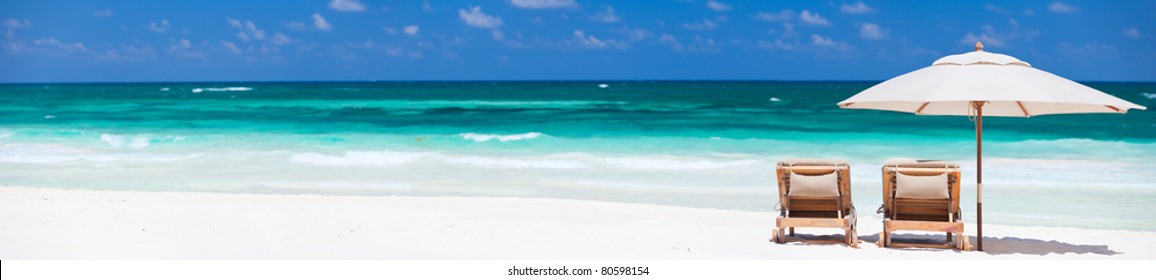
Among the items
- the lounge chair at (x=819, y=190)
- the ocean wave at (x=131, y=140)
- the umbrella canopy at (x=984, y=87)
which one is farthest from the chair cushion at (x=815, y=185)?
the ocean wave at (x=131, y=140)

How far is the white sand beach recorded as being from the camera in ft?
20.1

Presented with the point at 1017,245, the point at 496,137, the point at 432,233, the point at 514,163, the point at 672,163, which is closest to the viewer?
the point at 1017,245

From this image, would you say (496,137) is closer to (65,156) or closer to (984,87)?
(65,156)

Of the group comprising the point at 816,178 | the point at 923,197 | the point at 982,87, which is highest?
the point at 982,87

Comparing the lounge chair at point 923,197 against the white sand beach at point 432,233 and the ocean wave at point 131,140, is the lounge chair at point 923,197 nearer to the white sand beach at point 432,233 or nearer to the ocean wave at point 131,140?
the white sand beach at point 432,233

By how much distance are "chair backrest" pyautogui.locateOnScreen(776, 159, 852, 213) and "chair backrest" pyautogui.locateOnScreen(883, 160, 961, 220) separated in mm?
245

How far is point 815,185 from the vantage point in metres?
6.11

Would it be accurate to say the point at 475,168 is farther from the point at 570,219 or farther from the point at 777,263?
the point at 777,263

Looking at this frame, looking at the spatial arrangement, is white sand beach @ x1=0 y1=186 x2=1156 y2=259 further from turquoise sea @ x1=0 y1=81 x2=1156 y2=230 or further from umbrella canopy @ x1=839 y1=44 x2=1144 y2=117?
turquoise sea @ x1=0 y1=81 x2=1156 y2=230

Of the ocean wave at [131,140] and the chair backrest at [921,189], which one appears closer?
the chair backrest at [921,189]

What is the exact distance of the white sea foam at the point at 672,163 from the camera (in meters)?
13.8

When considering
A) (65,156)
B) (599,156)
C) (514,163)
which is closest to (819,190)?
(514,163)

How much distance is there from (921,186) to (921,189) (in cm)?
2

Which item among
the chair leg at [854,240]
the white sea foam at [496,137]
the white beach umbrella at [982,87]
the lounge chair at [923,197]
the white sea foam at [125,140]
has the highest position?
the white beach umbrella at [982,87]
